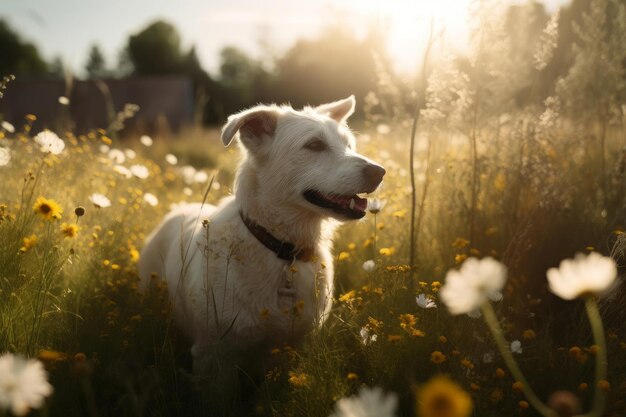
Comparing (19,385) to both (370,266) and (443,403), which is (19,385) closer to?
(443,403)

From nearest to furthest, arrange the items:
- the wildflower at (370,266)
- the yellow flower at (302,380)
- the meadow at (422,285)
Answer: the yellow flower at (302,380) < the meadow at (422,285) < the wildflower at (370,266)

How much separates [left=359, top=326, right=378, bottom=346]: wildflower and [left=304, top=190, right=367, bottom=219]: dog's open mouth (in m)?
0.87

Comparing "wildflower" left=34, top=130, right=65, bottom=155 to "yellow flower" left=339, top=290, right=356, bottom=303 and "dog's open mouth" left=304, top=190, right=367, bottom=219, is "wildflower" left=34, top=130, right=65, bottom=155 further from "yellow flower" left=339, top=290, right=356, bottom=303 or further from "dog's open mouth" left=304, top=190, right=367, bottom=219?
"yellow flower" left=339, top=290, right=356, bottom=303

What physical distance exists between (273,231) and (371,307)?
2.96 feet

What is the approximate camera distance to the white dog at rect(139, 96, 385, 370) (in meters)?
3.17

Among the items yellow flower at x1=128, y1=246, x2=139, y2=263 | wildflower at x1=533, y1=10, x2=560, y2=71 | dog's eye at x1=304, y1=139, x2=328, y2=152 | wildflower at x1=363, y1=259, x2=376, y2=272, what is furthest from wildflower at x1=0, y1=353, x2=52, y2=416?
wildflower at x1=533, y1=10, x2=560, y2=71

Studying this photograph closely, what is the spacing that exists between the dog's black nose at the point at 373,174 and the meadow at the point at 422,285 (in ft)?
Answer: 0.67

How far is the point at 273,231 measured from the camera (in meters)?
3.44

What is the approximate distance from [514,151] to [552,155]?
50 cm

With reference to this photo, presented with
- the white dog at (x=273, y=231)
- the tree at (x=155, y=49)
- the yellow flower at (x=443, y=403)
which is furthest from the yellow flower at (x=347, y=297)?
the tree at (x=155, y=49)

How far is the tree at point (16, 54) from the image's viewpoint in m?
55.6

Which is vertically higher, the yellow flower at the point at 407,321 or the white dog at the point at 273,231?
the white dog at the point at 273,231

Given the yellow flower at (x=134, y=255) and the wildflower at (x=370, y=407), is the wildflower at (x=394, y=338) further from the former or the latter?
the yellow flower at (x=134, y=255)

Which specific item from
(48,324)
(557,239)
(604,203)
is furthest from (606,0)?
(48,324)
